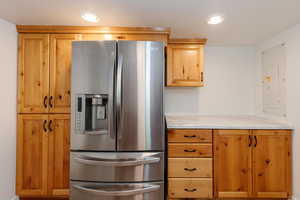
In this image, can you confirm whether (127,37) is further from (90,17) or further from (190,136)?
(190,136)

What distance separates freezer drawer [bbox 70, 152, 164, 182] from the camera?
6.48 ft

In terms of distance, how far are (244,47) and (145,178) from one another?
2.44m

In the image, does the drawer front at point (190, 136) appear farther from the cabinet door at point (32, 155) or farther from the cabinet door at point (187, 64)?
the cabinet door at point (32, 155)

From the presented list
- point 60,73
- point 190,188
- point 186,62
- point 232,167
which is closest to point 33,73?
point 60,73

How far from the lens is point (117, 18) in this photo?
6.83 feet

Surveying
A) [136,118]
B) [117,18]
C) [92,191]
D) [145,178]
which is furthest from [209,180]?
[117,18]

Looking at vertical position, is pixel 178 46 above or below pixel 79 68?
above

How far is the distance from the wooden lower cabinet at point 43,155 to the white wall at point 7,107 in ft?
0.22

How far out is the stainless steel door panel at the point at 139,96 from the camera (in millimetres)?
1986

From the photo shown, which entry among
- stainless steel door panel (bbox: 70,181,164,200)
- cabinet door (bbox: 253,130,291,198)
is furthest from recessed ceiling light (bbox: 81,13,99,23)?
cabinet door (bbox: 253,130,291,198)

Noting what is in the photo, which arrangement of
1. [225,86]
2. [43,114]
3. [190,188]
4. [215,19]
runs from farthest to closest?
1. [225,86]
2. [43,114]
3. [190,188]
4. [215,19]

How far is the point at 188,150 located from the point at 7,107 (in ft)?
6.87

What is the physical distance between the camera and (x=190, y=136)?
2.21 metres

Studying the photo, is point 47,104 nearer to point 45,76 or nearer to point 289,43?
point 45,76
